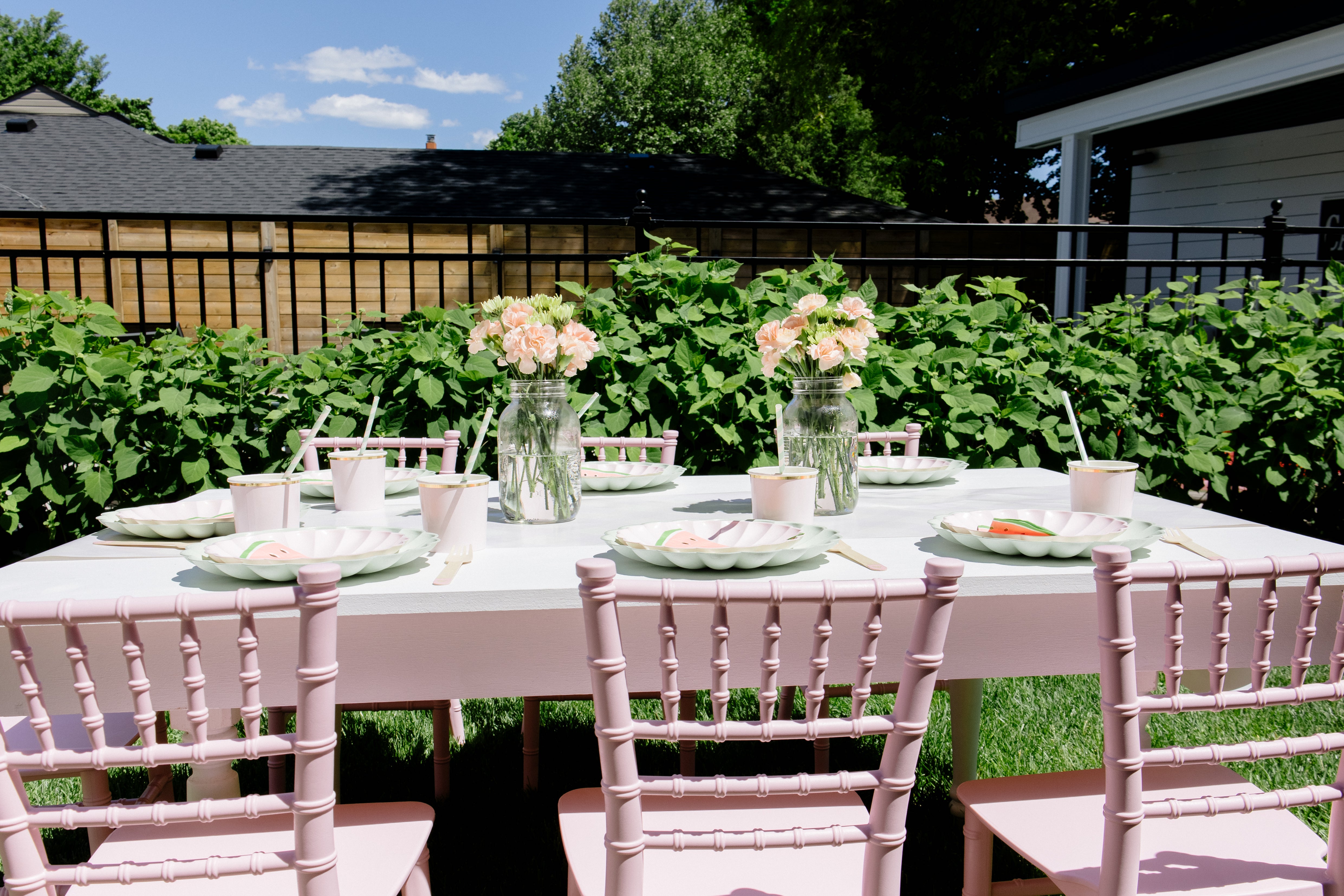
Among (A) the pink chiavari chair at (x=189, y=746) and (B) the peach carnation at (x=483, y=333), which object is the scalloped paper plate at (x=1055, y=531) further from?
(A) the pink chiavari chair at (x=189, y=746)

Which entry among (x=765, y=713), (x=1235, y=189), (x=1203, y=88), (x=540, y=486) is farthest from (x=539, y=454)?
(x=1235, y=189)

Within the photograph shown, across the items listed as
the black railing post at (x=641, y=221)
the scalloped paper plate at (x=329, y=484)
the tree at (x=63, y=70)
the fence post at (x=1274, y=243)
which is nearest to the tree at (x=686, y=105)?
the tree at (x=63, y=70)

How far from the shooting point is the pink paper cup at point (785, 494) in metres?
1.73

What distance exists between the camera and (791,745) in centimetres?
287

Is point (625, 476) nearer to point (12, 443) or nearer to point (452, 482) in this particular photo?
point (452, 482)

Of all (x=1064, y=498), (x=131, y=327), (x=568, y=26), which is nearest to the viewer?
(x=1064, y=498)

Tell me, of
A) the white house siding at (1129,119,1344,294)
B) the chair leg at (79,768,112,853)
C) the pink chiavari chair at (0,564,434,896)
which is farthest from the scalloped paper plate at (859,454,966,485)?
the white house siding at (1129,119,1344,294)

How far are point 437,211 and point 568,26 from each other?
101 ft

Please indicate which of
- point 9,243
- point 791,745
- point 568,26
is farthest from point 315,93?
point 791,745

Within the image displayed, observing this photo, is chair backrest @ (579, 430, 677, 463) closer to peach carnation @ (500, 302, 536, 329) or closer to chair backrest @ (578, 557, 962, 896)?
peach carnation @ (500, 302, 536, 329)

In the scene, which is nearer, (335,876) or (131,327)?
(335,876)

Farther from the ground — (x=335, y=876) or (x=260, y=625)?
(x=260, y=625)

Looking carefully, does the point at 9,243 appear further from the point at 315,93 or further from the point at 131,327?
the point at 315,93

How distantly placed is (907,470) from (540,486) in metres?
0.99
